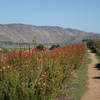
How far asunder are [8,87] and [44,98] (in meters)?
0.88

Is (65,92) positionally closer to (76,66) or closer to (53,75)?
(53,75)

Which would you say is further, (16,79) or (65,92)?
(65,92)

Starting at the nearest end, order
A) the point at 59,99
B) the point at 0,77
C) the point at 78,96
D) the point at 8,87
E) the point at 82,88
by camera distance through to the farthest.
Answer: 1. the point at 8,87
2. the point at 0,77
3. the point at 59,99
4. the point at 78,96
5. the point at 82,88

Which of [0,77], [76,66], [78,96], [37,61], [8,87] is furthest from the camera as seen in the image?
[76,66]

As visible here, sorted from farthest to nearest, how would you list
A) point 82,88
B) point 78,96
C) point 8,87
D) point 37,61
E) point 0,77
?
point 82,88 → point 78,96 → point 37,61 → point 0,77 → point 8,87

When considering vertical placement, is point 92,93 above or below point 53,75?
below

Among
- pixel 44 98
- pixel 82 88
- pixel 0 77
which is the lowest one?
pixel 82 88

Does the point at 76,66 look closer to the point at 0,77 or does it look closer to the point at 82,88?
the point at 82,88

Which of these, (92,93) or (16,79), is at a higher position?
(16,79)

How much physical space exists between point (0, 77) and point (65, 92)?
311 centimetres

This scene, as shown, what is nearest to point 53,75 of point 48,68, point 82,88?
point 48,68

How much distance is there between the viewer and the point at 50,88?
6.01 m

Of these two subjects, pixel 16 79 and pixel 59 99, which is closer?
pixel 16 79

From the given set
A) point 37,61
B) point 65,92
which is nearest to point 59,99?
point 65,92
